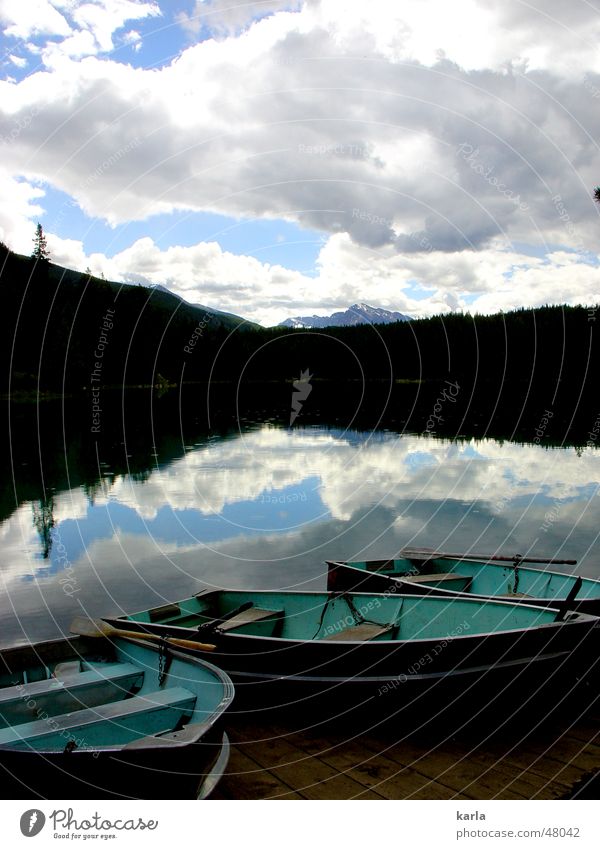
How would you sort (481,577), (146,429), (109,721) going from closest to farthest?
(109,721) < (481,577) < (146,429)

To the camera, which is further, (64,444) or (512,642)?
(64,444)

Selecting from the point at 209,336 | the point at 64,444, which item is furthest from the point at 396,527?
the point at 209,336

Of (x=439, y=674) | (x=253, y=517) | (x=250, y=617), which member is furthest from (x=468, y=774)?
(x=253, y=517)

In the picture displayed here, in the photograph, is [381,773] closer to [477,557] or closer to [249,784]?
[249,784]

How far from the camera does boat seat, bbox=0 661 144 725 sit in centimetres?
727

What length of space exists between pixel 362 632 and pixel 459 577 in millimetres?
2995

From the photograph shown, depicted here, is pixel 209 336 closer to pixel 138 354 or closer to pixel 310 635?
pixel 138 354

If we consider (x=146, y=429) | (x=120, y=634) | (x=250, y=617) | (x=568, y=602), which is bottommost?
(x=250, y=617)

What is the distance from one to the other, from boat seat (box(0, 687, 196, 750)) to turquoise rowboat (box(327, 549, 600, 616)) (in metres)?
4.36

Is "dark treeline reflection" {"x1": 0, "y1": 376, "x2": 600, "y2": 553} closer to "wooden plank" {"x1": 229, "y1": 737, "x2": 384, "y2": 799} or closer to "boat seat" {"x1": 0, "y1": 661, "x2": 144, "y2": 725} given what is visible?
"boat seat" {"x1": 0, "y1": 661, "x2": 144, "y2": 725}

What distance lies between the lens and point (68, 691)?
750 cm

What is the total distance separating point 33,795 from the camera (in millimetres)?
5934

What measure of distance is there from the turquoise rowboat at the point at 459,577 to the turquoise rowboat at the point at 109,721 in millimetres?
4029
